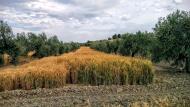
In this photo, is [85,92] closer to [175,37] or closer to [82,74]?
[82,74]

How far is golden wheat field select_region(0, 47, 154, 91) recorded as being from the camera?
23.6 m

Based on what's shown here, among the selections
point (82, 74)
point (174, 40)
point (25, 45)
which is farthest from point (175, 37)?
point (25, 45)

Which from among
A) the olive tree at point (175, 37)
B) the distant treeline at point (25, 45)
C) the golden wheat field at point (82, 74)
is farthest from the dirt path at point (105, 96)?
the distant treeline at point (25, 45)

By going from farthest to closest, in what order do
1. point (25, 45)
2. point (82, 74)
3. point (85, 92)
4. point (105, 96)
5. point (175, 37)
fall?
point (25, 45) → point (175, 37) → point (82, 74) → point (85, 92) → point (105, 96)

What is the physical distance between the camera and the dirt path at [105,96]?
17.1 metres

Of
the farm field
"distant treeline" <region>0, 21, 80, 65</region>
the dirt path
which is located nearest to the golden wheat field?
the farm field

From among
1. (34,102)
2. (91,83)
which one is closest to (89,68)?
(91,83)

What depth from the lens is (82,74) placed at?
1007 inches

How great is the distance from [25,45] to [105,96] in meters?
51.6

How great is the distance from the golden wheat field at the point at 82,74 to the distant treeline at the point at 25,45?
29622 mm

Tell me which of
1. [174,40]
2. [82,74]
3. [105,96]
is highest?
[174,40]

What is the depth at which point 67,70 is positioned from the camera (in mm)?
25406

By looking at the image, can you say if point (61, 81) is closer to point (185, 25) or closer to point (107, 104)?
point (107, 104)

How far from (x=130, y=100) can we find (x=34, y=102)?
477cm
